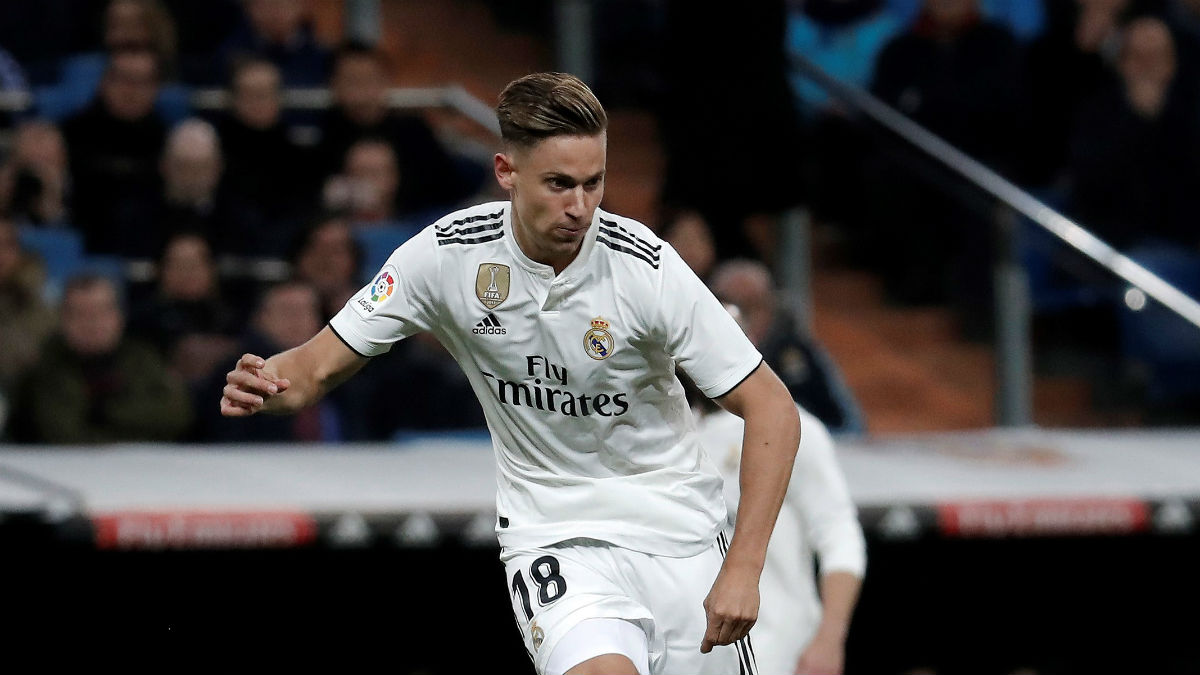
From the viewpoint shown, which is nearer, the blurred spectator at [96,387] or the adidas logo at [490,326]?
the adidas logo at [490,326]

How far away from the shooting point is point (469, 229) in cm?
383

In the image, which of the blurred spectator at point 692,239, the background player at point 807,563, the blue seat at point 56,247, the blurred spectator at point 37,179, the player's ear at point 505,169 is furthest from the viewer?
the blurred spectator at point 37,179

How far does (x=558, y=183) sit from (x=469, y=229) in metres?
0.33

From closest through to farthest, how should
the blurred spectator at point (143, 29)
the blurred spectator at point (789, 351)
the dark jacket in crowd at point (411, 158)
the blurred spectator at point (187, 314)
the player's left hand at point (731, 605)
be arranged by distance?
the player's left hand at point (731, 605), the blurred spectator at point (789, 351), the blurred spectator at point (187, 314), the dark jacket in crowd at point (411, 158), the blurred spectator at point (143, 29)

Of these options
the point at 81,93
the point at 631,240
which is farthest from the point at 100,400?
the point at 631,240

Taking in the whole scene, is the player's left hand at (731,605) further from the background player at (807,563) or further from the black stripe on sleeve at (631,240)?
the background player at (807,563)

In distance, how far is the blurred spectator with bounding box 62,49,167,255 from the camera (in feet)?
25.9

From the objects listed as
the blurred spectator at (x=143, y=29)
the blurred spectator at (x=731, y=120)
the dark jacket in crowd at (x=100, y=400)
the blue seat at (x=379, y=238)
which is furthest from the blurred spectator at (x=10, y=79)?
the blurred spectator at (x=731, y=120)

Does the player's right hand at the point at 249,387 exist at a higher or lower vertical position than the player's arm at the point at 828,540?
higher

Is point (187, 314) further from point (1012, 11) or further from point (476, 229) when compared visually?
point (1012, 11)

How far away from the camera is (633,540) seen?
12.7ft

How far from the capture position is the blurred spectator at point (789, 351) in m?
6.54

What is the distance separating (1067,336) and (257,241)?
350 cm

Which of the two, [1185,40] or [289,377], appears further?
[1185,40]
